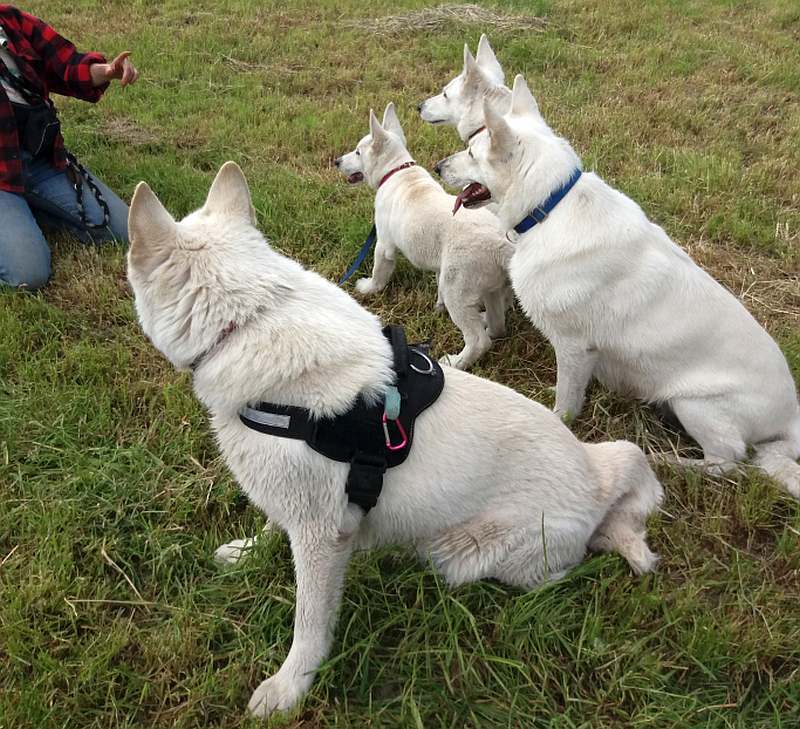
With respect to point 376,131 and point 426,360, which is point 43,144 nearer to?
point 376,131

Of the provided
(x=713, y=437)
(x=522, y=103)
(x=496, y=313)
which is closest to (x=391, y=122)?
(x=522, y=103)

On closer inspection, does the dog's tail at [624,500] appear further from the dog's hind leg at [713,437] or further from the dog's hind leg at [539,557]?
the dog's hind leg at [713,437]

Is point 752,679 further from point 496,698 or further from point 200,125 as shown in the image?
point 200,125

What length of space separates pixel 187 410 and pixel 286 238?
1.82 m

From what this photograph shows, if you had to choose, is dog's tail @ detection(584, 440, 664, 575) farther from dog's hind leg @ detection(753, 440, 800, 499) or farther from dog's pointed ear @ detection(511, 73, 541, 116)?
dog's pointed ear @ detection(511, 73, 541, 116)

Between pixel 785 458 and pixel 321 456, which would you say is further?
pixel 785 458

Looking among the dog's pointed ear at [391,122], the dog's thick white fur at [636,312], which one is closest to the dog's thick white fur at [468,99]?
the dog's pointed ear at [391,122]

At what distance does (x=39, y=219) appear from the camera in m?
4.70

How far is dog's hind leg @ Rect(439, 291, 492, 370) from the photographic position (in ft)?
12.0

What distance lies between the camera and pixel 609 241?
9.64 feet

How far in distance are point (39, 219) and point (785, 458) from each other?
518cm

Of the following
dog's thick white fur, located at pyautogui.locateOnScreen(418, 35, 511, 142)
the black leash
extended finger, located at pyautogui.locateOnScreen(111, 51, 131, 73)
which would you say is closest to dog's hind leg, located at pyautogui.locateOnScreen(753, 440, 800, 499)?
dog's thick white fur, located at pyautogui.locateOnScreen(418, 35, 511, 142)

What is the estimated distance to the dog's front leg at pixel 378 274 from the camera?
4205 mm

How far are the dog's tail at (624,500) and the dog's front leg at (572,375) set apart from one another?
729 millimetres
